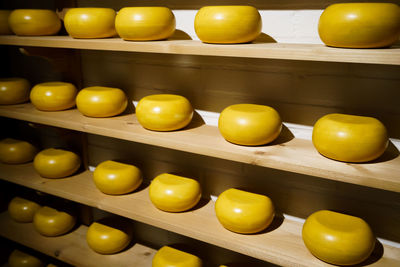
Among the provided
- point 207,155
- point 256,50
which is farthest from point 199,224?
point 256,50

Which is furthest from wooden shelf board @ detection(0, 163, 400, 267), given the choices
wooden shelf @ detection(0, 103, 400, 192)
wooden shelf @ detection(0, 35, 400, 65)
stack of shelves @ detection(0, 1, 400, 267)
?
wooden shelf @ detection(0, 35, 400, 65)

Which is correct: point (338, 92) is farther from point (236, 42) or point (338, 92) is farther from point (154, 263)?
point (154, 263)

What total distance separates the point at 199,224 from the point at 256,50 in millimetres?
622

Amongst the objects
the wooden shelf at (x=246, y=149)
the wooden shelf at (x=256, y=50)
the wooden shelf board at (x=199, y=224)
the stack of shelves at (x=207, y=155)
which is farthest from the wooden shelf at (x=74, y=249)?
the wooden shelf at (x=256, y=50)

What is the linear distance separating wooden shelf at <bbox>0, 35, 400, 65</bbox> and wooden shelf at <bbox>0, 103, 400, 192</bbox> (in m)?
0.27

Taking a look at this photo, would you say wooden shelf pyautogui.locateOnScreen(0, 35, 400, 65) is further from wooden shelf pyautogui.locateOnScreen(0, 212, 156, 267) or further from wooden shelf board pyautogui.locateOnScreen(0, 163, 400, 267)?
wooden shelf pyautogui.locateOnScreen(0, 212, 156, 267)

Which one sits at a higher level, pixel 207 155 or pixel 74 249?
pixel 207 155

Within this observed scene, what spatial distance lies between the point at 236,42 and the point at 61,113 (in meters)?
0.82

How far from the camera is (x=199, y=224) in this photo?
3.81ft

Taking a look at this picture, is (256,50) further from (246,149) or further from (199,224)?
(199,224)

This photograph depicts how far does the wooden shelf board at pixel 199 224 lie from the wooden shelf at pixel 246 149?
28 centimetres

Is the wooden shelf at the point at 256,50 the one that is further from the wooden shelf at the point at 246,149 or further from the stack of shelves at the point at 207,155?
the wooden shelf at the point at 246,149

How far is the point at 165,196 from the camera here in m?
1.19

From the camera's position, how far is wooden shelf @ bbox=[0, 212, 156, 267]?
56.9 inches
